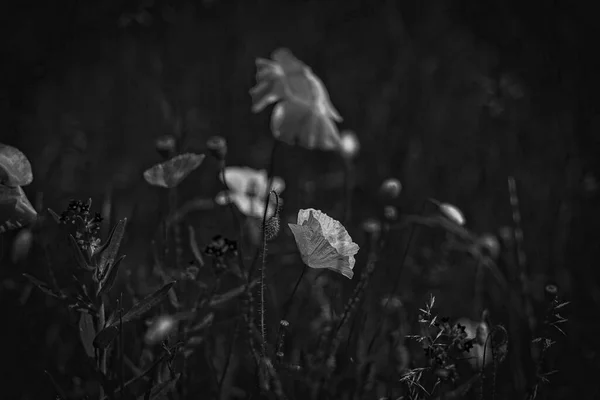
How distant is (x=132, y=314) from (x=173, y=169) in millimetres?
321

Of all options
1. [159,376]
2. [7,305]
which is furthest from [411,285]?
[7,305]

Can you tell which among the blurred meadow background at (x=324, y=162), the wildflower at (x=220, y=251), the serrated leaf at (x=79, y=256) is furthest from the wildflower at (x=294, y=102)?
the serrated leaf at (x=79, y=256)

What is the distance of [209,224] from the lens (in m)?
2.05

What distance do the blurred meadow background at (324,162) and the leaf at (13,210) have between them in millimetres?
124

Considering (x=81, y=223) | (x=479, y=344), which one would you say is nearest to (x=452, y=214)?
(x=479, y=344)

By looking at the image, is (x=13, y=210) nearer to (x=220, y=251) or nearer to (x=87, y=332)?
(x=87, y=332)

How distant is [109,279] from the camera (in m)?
0.99

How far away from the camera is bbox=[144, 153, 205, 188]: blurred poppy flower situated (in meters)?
1.19

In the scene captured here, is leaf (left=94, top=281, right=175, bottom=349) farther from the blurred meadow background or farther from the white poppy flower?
the white poppy flower

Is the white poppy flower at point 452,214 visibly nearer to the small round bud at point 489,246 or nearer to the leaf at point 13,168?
the small round bud at point 489,246

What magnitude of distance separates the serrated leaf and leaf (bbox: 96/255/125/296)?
1.3 inches

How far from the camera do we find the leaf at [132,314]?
3.10 feet

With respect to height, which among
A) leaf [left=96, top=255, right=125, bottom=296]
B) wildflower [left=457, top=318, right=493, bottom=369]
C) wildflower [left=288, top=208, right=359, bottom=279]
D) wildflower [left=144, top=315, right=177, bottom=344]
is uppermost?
wildflower [left=288, top=208, right=359, bottom=279]

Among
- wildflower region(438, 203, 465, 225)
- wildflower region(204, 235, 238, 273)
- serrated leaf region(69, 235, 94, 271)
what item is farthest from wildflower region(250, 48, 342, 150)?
serrated leaf region(69, 235, 94, 271)
